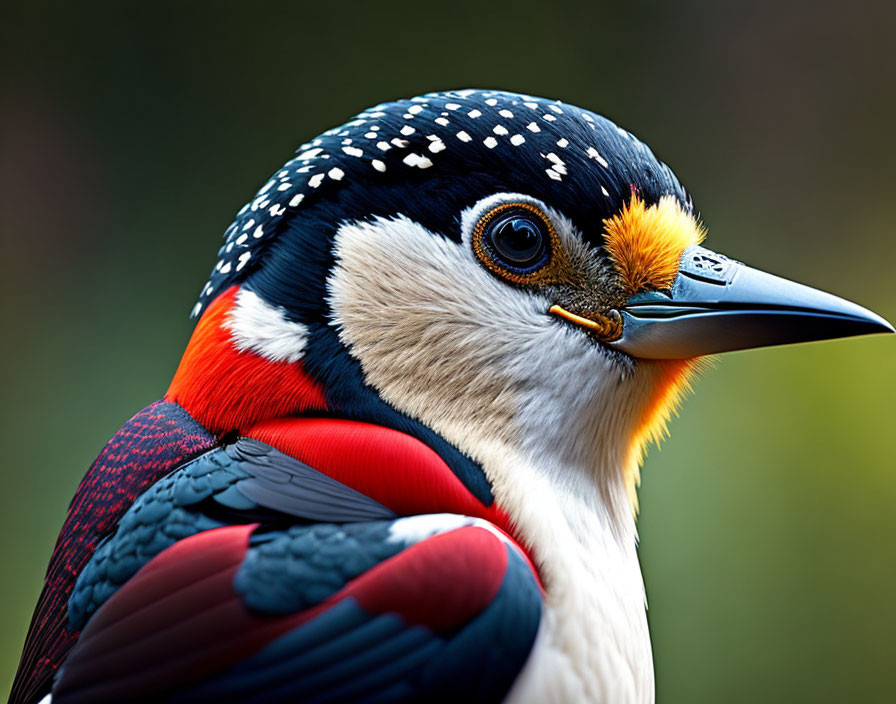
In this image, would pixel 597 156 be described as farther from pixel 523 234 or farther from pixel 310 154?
pixel 310 154

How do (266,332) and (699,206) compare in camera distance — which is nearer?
(266,332)

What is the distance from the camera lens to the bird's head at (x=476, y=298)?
0.71m

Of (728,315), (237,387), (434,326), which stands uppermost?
(728,315)

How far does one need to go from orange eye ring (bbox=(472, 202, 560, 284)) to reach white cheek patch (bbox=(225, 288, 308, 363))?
0.48 ft

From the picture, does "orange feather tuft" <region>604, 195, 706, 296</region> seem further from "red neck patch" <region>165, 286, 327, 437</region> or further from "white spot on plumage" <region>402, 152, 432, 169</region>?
"red neck patch" <region>165, 286, 327, 437</region>

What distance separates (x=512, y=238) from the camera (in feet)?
2.36

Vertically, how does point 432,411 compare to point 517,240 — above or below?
below

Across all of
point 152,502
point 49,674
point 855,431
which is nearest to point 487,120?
point 152,502

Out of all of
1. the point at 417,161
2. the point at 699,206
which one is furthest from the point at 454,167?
the point at 699,206

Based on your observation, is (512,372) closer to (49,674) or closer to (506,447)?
(506,447)

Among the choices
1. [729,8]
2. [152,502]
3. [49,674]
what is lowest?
[49,674]

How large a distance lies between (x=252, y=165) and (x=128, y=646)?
1.37m

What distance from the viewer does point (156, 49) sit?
1864 mm

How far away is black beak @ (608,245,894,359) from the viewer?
713 millimetres
